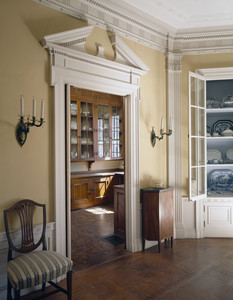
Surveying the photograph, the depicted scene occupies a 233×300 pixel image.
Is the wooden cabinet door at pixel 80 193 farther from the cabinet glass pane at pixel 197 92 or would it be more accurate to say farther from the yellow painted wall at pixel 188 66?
the cabinet glass pane at pixel 197 92

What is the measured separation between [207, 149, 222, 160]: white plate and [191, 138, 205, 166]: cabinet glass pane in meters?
0.53

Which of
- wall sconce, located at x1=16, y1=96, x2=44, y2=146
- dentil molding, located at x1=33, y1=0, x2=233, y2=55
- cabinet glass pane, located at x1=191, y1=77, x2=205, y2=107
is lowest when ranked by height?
wall sconce, located at x1=16, y1=96, x2=44, y2=146

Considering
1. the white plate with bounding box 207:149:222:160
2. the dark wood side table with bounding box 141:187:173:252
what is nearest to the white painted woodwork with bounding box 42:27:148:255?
the dark wood side table with bounding box 141:187:173:252

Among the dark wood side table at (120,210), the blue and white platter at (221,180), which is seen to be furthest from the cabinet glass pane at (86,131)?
the blue and white platter at (221,180)

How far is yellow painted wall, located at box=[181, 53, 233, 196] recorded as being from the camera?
182 inches

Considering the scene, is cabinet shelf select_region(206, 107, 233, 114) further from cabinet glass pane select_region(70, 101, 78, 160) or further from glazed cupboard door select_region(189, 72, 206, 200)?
cabinet glass pane select_region(70, 101, 78, 160)

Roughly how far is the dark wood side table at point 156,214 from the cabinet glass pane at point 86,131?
3.31m

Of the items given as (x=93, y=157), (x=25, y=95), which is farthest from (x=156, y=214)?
(x=93, y=157)

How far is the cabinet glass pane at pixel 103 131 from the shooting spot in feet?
24.2

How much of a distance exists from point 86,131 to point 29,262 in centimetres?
496

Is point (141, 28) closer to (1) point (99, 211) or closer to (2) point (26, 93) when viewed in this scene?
(2) point (26, 93)

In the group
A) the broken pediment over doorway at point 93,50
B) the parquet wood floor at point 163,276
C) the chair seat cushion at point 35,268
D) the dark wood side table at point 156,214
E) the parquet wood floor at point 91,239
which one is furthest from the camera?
the dark wood side table at point 156,214

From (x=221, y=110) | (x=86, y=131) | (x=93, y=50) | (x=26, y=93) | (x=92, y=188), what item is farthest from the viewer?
(x=92, y=188)

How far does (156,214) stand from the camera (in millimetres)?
3932
